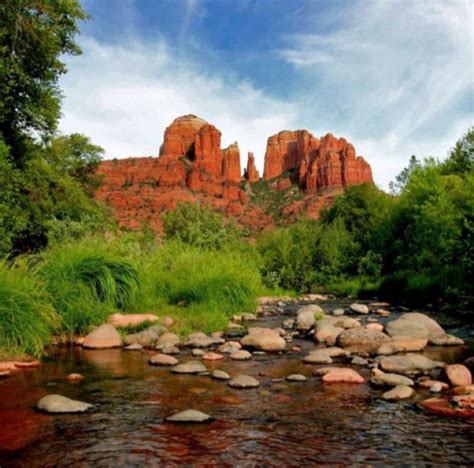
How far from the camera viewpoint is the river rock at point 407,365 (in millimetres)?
9297

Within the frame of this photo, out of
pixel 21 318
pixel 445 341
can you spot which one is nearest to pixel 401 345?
pixel 445 341

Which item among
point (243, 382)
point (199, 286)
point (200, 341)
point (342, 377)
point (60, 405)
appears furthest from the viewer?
point (199, 286)

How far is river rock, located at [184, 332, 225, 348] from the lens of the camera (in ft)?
39.2

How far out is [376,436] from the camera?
18.9 feet

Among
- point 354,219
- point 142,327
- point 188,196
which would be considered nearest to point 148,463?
point 142,327

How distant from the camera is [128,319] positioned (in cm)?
1325

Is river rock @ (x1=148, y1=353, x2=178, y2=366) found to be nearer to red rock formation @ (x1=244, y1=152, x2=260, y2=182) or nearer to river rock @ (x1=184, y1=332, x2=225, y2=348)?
river rock @ (x1=184, y1=332, x2=225, y2=348)

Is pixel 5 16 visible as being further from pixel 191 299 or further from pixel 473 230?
pixel 473 230

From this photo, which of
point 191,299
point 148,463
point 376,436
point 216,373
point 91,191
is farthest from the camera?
point 91,191

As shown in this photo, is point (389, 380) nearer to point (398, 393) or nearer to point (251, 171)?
point (398, 393)

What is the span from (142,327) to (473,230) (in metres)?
13.1

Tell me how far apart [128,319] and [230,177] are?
131 meters

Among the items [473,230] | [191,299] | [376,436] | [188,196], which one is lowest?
[376,436]

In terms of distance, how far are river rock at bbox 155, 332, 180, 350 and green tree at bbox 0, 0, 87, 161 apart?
9.04 m
